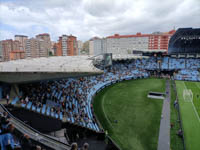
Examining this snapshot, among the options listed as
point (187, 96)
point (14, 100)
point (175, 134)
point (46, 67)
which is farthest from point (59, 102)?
point (187, 96)

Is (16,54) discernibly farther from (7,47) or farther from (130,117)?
(130,117)

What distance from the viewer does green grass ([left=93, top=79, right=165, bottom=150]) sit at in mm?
12820

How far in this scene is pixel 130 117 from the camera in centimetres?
1733

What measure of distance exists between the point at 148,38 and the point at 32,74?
96795 mm

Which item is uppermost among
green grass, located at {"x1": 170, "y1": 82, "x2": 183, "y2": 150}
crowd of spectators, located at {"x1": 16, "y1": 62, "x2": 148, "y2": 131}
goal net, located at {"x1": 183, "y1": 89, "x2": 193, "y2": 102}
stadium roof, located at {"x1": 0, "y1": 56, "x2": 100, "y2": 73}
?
stadium roof, located at {"x1": 0, "y1": 56, "x2": 100, "y2": 73}

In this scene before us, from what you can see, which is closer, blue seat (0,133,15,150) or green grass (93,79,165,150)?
→ blue seat (0,133,15,150)

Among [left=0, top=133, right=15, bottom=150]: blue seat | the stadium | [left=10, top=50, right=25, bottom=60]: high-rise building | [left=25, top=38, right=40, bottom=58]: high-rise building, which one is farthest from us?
[left=25, top=38, right=40, bottom=58]: high-rise building

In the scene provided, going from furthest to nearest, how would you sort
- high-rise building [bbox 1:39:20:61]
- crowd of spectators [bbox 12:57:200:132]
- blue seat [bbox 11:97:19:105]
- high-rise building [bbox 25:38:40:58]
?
1. high-rise building [bbox 1:39:20:61]
2. high-rise building [bbox 25:38:40:58]
3. crowd of spectators [bbox 12:57:200:132]
4. blue seat [bbox 11:97:19:105]

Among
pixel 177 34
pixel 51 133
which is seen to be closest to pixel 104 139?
pixel 51 133

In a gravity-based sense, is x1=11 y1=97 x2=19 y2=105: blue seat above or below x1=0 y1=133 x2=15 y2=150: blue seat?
below

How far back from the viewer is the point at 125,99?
23719mm

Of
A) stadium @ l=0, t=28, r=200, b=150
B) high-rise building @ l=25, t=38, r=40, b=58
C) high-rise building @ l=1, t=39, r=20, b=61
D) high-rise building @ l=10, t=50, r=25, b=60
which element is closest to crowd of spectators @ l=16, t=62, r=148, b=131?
stadium @ l=0, t=28, r=200, b=150

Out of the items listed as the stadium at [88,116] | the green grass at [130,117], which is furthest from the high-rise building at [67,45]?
the green grass at [130,117]

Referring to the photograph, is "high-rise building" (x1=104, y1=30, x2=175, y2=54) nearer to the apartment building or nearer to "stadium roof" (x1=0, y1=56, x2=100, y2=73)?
the apartment building
